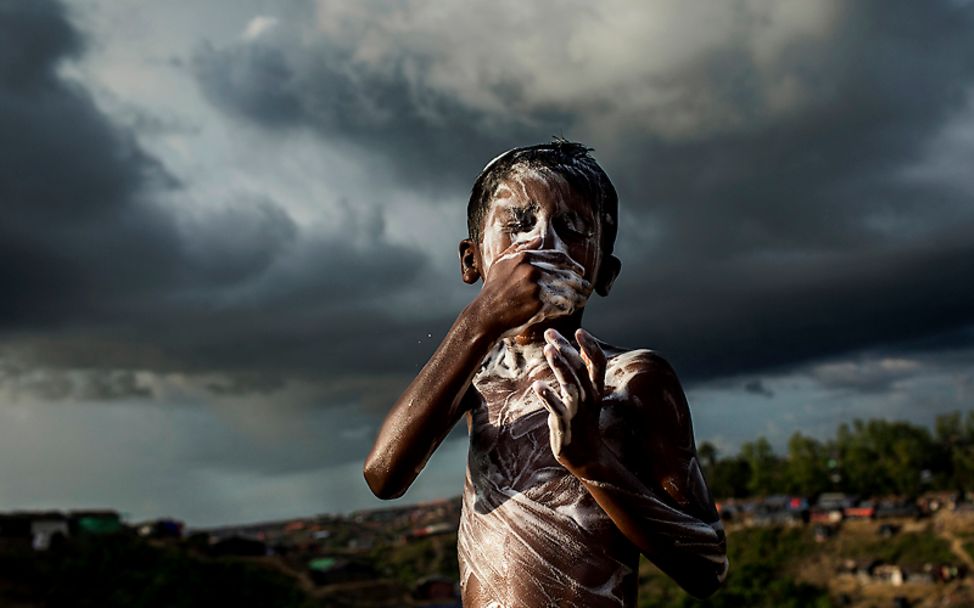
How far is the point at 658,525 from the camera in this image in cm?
340

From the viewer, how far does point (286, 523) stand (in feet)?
396

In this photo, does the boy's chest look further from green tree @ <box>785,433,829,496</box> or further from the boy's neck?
green tree @ <box>785,433,829,496</box>

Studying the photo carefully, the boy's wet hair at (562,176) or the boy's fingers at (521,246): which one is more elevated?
Result: the boy's wet hair at (562,176)

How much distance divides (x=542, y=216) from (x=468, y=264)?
61 centimetres

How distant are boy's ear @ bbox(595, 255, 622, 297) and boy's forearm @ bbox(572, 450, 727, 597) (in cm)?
102

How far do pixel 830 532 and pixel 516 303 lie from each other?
Result: 283 ft

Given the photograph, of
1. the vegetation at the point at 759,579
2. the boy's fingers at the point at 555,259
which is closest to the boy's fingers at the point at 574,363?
the boy's fingers at the point at 555,259

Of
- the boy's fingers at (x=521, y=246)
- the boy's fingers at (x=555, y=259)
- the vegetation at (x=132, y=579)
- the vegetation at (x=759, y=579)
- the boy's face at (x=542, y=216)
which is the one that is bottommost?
the vegetation at (x=759, y=579)

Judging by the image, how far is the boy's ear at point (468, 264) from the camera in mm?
4250

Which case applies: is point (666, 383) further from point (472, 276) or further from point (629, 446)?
point (472, 276)

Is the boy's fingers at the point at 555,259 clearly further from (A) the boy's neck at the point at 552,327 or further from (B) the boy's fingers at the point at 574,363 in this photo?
(B) the boy's fingers at the point at 574,363

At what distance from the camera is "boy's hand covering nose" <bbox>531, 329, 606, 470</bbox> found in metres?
3.15

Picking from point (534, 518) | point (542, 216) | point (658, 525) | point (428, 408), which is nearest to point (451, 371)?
point (428, 408)

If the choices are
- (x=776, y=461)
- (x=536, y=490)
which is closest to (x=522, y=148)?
(x=536, y=490)
